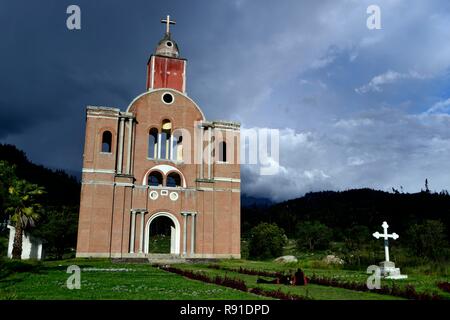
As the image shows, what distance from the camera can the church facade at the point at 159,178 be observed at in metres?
33.6

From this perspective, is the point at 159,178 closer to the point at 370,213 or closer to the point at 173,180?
the point at 173,180

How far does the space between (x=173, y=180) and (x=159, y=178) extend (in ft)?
4.82

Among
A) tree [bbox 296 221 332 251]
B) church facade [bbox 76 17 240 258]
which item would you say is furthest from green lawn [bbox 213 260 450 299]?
tree [bbox 296 221 332 251]

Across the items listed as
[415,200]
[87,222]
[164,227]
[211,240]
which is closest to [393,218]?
[415,200]

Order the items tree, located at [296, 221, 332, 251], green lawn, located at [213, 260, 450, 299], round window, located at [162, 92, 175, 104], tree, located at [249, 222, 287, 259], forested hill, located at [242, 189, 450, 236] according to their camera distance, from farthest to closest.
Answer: forested hill, located at [242, 189, 450, 236] → tree, located at [296, 221, 332, 251] → tree, located at [249, 222, 287, 259] → round window, located at [162, 92, 175, 104] → green lawn, located at [213, 260, 450, 299]

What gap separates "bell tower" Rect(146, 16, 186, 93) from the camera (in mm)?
39656

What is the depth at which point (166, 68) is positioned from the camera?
40031 millimetres

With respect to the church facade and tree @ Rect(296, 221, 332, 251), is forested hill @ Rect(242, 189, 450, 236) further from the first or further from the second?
the church facade

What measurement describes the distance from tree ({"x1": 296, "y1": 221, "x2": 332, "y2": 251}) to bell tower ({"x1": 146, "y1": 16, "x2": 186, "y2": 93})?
4036 centimetres

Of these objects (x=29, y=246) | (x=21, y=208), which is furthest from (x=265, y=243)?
(x=21, y=208)

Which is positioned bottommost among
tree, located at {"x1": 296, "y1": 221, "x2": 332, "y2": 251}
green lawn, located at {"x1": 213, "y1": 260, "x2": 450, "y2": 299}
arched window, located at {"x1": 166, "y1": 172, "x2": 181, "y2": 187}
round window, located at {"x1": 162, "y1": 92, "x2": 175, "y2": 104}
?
green lawn, located at {"x1": 213, "y1": 260, "x2": 450, "y2": 299}

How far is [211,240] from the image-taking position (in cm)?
3600
